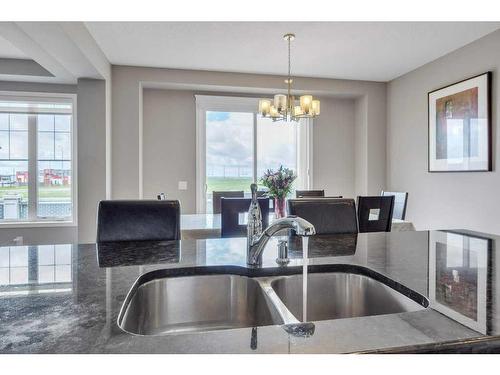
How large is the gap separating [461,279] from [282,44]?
2.94 metres

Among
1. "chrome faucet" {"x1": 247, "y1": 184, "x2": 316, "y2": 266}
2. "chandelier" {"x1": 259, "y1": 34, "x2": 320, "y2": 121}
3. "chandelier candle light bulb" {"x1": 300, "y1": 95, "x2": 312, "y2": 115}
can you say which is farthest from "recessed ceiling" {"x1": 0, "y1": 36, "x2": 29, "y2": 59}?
"chrome faucet" {"x1": 247, "y1": 184, "x2": 316, "y2": 266}

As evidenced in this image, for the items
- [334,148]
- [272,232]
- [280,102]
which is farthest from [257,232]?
[334,148]

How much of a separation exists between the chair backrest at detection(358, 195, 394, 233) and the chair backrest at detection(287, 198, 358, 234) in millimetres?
1044

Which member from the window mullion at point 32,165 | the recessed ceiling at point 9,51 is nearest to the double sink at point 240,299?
the recessed ceiling at point 9,51

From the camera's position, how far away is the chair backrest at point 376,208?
275 cm

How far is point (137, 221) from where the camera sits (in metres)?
1.52

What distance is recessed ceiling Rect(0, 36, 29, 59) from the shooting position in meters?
3.34

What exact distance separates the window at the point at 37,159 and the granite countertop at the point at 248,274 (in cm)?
340

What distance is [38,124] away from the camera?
4.25 m

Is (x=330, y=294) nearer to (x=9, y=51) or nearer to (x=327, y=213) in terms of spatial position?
(x=327, y=213)

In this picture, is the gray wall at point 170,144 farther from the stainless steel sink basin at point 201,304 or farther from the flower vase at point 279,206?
the stainless steel sink basin at point 201,304

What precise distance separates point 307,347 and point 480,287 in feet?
1.85

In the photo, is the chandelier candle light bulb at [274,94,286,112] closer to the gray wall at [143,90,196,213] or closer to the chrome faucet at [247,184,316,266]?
the gray wall at [143,90,196,213]
